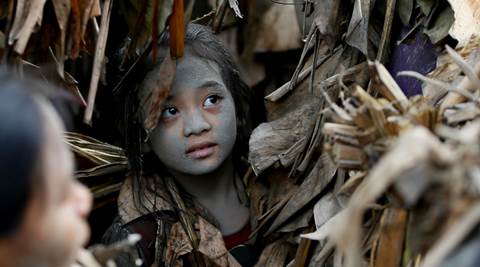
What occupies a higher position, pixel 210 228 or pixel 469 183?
pixel 469 183

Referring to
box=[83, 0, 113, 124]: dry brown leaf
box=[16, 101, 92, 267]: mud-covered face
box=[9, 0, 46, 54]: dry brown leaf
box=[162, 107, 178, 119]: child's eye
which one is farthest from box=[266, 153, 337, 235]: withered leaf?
box=[16, 101, 92, 267]: mud-covered face

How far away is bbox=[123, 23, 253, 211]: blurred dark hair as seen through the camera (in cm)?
193

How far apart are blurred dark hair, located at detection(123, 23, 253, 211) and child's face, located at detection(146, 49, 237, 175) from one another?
45 mm

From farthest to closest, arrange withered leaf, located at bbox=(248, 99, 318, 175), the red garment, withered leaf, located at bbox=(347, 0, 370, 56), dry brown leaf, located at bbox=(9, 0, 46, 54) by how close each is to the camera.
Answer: the red garment → withered leaf, located at bbox=(248, 99, 318, 175) → withered leaf, located at bbox=(347, 0, 370, 56) → dry brown leaf, located at bbox=(9, 0, 46, 54)

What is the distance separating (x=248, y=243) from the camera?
1962 mm

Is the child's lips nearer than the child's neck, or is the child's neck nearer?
the child's lips

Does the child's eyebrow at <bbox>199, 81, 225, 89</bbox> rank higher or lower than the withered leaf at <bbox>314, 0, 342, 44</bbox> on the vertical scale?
lower

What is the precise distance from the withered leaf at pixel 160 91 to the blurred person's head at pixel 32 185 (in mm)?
816

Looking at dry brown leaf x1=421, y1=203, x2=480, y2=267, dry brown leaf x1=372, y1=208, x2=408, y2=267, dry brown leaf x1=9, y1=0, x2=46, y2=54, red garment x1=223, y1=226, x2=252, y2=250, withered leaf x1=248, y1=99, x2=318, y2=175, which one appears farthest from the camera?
red garment x1=223, y1=226, x2=252, y2=250

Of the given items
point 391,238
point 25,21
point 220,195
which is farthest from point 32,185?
point 220,195

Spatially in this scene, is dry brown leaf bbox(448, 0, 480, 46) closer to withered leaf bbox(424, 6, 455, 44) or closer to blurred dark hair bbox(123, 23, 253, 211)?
withered leaf bbox(424, 6, 455, 44)

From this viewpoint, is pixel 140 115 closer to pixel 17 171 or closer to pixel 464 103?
pixel 464 103

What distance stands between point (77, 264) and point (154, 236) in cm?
76

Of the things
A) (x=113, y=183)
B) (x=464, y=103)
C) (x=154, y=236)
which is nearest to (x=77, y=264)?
(x=464, y=103)
